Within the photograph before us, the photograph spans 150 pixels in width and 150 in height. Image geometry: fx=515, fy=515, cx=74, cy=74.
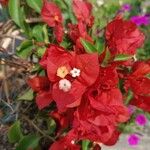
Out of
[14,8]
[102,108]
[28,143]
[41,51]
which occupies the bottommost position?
[28,143]

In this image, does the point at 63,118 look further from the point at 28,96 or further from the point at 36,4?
the point at 36,4

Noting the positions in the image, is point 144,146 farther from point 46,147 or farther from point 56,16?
point 56,16

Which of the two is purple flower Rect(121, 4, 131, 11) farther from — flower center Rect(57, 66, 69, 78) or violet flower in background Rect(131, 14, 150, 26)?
flower center Rect(57, 66, 69, 78)

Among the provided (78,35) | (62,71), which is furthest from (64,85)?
(78,35)

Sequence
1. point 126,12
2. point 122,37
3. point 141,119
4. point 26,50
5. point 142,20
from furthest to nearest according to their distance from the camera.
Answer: point 126,12, point 142,20, point 141,119, point 26,50, point 122,37

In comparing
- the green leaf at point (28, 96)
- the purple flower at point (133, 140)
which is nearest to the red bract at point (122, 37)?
the green leaf at point (28, 96)

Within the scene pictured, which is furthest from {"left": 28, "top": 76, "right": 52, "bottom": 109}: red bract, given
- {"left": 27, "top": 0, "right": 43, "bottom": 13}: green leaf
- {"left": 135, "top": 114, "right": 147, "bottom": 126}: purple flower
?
{"left": 135, "top": 114, "right": 147, "bottom": 126}: purple flower

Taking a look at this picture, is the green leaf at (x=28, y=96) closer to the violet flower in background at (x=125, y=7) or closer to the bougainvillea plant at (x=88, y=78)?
the bougainvillea plant at (x=88, y=78)
